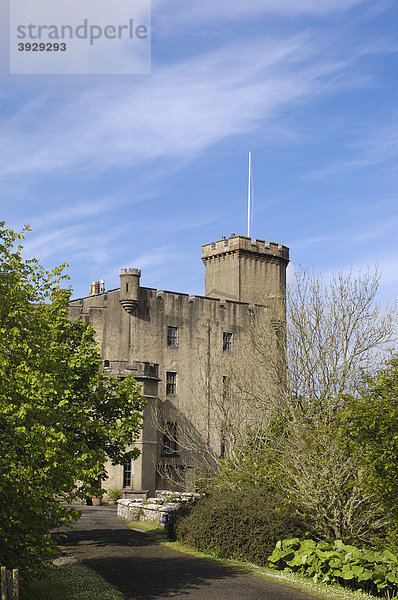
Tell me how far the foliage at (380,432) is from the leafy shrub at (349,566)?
1352mm

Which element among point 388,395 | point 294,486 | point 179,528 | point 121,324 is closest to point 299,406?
point 294,486

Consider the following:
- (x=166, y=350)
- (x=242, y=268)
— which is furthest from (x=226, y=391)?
(x=242, y=268)

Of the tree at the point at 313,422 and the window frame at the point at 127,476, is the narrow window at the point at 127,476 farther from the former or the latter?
the tree at the point at 313,422

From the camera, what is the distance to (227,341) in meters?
52.8

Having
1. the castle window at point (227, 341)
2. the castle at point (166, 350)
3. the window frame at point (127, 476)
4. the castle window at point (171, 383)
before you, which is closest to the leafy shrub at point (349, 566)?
the window frame at point (127, 476)

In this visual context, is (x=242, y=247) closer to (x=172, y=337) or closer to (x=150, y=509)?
(x=172, y=337)

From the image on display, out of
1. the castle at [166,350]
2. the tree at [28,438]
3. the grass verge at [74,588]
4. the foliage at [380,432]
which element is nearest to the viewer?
the tree at [28,438]

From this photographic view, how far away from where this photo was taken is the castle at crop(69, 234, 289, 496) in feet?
146

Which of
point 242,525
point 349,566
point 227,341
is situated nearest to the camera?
point 349,566

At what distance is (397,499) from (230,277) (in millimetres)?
40522

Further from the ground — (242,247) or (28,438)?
(242,247)

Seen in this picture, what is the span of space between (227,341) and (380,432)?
36248 mm

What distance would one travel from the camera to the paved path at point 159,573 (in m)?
14.6

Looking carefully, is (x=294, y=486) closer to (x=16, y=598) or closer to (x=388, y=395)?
→ (x=388, y=395)
